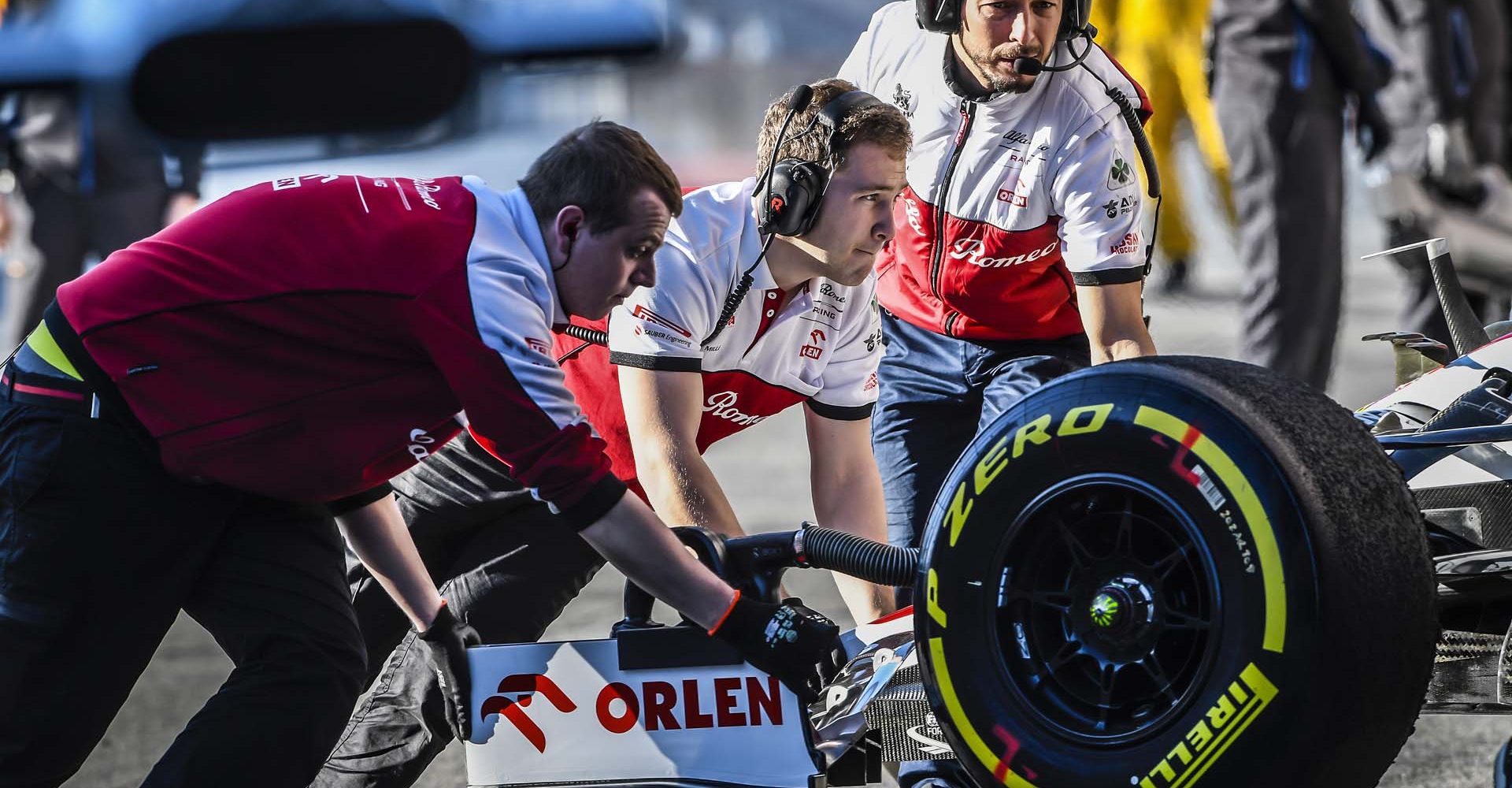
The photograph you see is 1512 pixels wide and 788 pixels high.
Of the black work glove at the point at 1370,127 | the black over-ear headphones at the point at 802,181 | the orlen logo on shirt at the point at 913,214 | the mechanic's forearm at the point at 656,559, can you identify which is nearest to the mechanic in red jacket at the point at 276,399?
the mechanic's forearm at the point at 656,559

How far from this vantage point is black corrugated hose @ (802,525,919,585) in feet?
9.10

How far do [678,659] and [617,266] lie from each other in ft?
2.08

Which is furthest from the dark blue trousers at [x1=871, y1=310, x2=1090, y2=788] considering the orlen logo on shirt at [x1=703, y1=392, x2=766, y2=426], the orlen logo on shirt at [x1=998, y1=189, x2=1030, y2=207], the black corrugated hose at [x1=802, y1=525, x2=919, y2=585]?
the black corrugated hose at [x1=802, y1=525, x2=919, y2=585]

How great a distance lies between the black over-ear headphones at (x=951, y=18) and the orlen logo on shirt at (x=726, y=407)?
956mm

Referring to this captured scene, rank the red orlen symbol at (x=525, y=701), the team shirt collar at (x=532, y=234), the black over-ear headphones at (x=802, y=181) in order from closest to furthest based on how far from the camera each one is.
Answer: the team shirt collar at (x=532, y=234) → the red orlen symbol at (x=525, y=701) → the black over-ear headphones at (x=802, y=181)

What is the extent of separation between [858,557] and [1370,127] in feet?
14.4

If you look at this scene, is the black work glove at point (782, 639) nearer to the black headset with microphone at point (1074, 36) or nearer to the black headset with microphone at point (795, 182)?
the black headset with microphone at point (795, 182)

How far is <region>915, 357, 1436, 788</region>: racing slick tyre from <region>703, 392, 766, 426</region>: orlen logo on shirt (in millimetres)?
1148

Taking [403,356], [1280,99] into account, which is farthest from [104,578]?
[1280,99]

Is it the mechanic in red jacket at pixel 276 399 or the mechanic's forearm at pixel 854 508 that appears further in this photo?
the mechanic's forearm at pixel 854 508

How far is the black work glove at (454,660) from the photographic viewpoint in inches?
120

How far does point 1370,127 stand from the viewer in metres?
6.47

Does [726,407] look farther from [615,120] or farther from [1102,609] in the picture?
[1102,609]

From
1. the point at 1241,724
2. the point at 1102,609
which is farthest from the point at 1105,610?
the point at 1241,724
